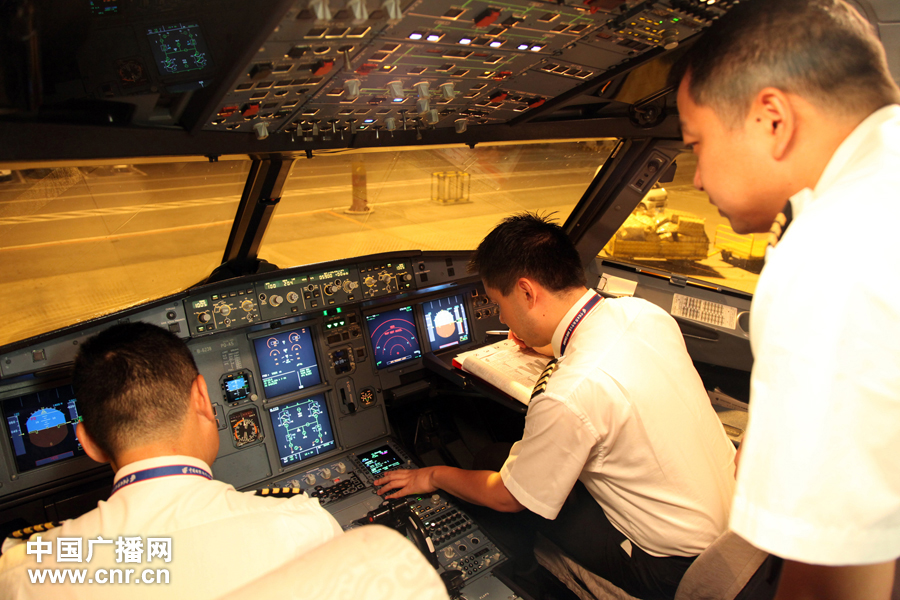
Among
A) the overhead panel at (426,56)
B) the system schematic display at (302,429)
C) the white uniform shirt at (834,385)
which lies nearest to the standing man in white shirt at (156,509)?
the white uniform shirt at (834,385)

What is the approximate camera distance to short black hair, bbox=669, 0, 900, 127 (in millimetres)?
723

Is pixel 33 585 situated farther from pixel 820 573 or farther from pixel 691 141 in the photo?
pixel 691 141

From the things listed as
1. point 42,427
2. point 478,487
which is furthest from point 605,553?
point 42,427

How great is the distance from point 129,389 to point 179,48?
2.93 feet

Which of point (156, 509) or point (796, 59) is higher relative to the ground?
point (796, 59)

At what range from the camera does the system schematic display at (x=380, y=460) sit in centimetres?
237

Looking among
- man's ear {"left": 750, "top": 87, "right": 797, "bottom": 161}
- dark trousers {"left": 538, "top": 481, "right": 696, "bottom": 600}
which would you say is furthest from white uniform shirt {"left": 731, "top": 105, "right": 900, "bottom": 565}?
dark trousers {"left": 538, "top": 481, "right": 696, "bottom": 600}

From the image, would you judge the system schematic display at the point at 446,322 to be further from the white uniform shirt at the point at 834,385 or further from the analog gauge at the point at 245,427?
the white uniform shirt at the point at 834,385

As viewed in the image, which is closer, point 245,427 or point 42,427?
point 42,427

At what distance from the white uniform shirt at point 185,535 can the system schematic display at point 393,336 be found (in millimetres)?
1644

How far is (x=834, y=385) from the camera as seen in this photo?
0.58 meters

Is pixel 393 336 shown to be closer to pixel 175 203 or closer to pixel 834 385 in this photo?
pixel 175 203

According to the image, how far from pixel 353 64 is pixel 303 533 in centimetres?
109

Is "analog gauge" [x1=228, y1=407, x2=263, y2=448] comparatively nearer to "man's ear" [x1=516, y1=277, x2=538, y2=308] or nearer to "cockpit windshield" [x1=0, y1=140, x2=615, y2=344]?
"cockpit windshield" [x1=0, y1=140, x2=615, y2=344]
